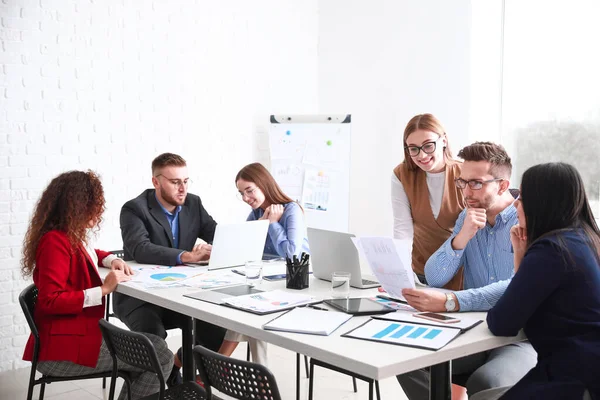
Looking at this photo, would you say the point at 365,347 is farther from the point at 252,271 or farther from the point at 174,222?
the point at 174,222

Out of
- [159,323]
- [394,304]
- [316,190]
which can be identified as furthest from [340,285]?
[316,190]

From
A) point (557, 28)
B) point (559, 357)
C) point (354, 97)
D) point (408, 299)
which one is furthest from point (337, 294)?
point (354, 97)

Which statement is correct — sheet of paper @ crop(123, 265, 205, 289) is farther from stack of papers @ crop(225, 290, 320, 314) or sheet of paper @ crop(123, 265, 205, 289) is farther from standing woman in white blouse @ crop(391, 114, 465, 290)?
standing woman in white blouse @ crop(391, 114, 465, 290)

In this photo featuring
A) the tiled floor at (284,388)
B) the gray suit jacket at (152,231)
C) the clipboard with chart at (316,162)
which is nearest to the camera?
the gray suit jacket at (152,231)

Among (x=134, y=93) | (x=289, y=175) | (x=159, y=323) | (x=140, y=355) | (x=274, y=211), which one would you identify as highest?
(x=134, y=93)

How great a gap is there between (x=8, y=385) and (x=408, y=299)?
2.85m

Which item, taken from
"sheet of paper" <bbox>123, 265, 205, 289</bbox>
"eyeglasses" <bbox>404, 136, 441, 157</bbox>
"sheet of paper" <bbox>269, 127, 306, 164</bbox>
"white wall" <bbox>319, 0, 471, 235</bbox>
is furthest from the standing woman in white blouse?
"sheet of paper" <bbox>269, 127, 306, 164</bbox>

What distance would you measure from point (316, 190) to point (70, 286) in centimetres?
299

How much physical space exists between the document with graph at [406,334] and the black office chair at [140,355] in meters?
0.65

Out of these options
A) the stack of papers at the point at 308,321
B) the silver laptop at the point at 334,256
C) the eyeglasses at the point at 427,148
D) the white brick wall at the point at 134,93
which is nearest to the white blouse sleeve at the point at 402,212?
the eyeglasses at the point at 427,148

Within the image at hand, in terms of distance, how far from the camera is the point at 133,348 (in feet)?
7.79

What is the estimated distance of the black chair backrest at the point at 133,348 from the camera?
2.30 m

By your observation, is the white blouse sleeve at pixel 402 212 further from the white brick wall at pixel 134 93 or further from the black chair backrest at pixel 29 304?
the white brick wall at pixel 134 93

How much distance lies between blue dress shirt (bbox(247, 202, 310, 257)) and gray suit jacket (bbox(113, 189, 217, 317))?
0.37 m
